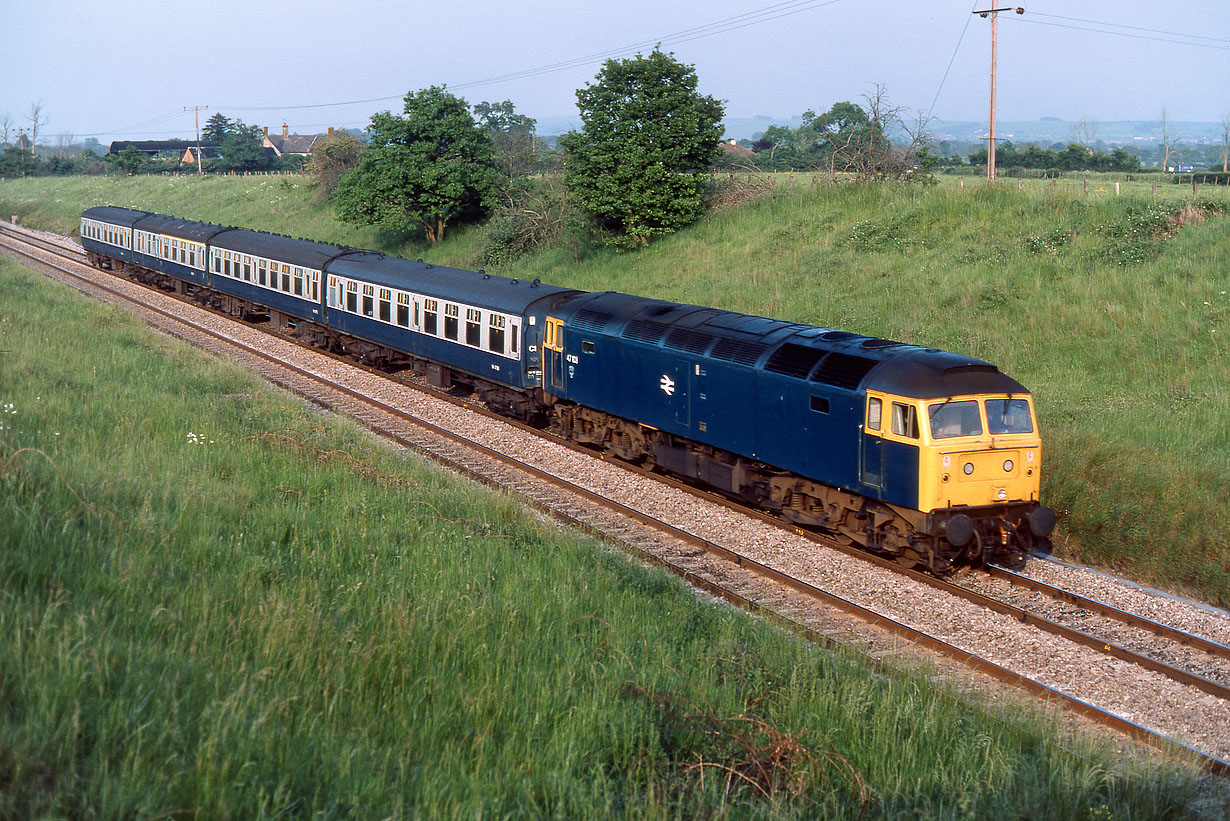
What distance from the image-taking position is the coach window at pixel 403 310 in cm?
2612

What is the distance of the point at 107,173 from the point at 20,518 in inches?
4314

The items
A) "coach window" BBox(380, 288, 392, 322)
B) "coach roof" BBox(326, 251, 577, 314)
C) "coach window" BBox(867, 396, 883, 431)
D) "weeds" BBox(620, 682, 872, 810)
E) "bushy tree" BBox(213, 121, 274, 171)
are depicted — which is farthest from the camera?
"bushy tree" BBox(213, 121, 274, 171)

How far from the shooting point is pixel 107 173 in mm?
104000

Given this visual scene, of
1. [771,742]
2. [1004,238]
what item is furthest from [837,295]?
[771,742]

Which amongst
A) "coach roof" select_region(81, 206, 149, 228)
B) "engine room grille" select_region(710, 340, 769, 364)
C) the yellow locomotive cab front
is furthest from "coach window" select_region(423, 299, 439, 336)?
"coach roof" select_region(81, 206, 149, 228)

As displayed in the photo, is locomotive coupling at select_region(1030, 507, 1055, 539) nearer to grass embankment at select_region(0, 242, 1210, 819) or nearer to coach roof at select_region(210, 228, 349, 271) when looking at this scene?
grass embankment at select_region(0, 242, 1210, 819)

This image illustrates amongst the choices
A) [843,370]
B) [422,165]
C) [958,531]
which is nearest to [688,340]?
[843,370]

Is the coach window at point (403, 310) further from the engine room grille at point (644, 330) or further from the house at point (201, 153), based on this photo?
the house at point (201, 153)

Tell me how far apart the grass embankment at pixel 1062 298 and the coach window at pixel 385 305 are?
10239 mm

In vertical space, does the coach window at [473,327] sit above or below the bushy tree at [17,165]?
below

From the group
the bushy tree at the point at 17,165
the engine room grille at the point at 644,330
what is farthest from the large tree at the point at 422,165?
the bushy tree at the point at 17,165

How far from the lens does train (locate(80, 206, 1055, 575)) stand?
44.2 feet

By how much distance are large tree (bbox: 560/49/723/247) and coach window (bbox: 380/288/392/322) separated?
43.6 feet

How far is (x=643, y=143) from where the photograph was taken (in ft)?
124
